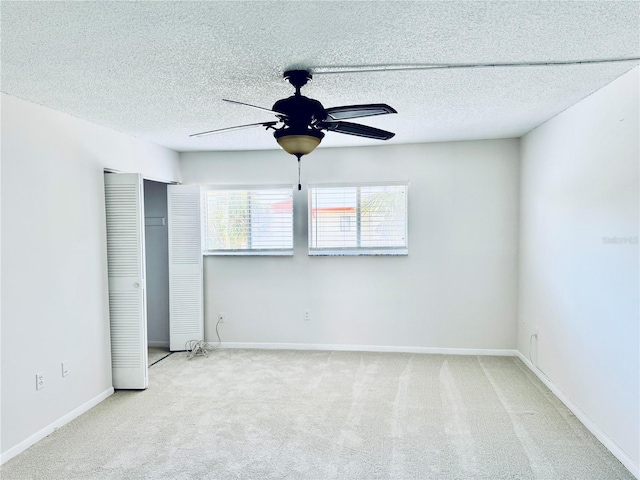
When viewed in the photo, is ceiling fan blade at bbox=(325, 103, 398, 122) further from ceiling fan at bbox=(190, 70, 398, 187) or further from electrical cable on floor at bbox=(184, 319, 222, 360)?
electrical cable on floor at bbox=(184, 319, 222, 360)

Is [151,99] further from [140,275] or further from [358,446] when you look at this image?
[358,446]

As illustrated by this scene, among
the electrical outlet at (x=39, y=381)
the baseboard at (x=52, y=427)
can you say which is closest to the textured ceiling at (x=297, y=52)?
the electrical outlet at (x=39, y=381)

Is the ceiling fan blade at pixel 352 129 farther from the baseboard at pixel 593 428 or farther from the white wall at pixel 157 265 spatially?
the white wall at pixel 157 265

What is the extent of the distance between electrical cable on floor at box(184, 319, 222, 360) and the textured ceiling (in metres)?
2.80

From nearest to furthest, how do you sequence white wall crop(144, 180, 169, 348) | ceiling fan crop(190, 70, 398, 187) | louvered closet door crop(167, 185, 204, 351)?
ceiling fan crop(190, 70, 398, 187), louvered closet door crop(167, 185, 204, 351), white wall crop(144, 180, 169, 348)

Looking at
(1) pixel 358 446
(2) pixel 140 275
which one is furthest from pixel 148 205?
(1) pixel 358 446

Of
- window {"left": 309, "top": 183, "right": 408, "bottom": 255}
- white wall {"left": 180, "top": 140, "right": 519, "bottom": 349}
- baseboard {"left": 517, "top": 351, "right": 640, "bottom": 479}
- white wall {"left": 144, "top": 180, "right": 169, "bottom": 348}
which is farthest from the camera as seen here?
white wall {"left": 144, "top": 180, "right": 169, "bottom": 348}

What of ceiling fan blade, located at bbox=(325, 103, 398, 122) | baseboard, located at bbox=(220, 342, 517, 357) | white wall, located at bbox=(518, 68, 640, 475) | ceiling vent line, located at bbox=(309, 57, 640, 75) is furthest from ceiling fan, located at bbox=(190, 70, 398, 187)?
baseboard, located at bbox=(220, 342, 517, 357)

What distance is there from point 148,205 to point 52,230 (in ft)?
7.63

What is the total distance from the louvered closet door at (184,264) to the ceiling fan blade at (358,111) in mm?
3108

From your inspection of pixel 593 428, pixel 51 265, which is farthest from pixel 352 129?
pixel 593 428

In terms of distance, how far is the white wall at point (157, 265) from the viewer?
5402 mm

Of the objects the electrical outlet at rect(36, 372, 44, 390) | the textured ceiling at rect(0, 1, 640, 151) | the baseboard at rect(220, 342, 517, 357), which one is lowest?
the baseboard at rect(220, 342, 517, 357)

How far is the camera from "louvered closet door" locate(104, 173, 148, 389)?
378 cm
